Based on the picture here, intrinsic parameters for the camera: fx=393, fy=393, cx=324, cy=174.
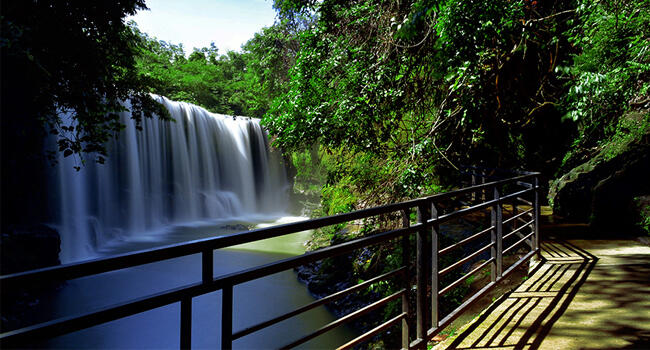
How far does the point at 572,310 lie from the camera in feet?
10.6

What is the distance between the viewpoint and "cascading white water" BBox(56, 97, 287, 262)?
1323 cm

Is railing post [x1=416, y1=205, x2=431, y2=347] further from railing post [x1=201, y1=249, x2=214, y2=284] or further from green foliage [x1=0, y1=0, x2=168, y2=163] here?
green foliage [x1=0, y1=0, x2=168, y2=163]

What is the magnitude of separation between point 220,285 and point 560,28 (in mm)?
6609

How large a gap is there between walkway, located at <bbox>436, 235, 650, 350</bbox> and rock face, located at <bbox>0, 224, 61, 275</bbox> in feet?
29.1

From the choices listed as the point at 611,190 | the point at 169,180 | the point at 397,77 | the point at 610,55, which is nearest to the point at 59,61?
the point at 397,77

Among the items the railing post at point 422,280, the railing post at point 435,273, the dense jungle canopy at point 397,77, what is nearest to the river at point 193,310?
the dense jungle canopy at point 397,77

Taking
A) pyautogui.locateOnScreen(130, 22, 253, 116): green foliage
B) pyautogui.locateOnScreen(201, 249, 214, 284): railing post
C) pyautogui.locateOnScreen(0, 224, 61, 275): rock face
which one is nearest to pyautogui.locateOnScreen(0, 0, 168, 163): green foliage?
pyautogui.locateOnScreen(0, 224, 61, 275): rock face

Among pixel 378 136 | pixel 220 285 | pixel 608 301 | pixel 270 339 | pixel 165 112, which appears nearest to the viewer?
pixel 220 285

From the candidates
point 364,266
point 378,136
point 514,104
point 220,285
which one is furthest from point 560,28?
point 220,285

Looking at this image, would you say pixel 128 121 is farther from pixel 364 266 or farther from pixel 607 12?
pixel 607 12

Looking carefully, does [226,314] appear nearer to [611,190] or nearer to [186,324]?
[186,324]

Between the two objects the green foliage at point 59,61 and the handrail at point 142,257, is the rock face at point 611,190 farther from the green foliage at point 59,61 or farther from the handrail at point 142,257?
the green foliage at point 59,61

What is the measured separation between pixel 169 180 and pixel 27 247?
35.3ft

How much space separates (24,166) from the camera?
9.37m
